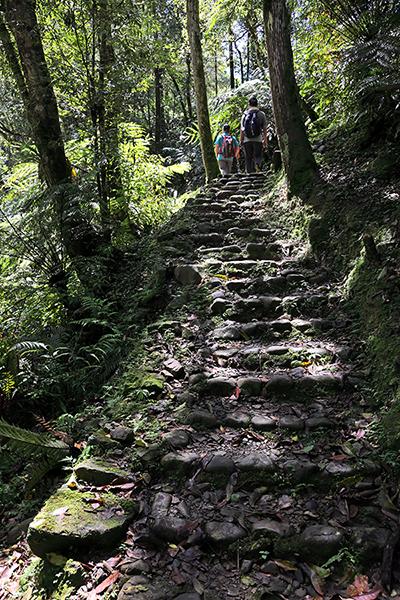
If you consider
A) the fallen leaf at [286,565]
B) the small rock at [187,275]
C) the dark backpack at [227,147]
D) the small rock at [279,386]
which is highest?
the dark backpack at [227,147]

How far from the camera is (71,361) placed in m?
4.83

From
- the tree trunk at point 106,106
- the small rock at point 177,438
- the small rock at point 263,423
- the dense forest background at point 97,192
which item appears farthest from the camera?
the tree trunk at point 106,106

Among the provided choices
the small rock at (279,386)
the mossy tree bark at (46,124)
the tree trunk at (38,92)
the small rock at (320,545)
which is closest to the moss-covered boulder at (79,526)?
the small rock at (320,545)

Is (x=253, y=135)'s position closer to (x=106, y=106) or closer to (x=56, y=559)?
(x=106, y=106)

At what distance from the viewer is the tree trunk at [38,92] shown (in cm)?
552

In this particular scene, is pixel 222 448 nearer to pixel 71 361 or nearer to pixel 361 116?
pixel 71 361

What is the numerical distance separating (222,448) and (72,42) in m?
6.12

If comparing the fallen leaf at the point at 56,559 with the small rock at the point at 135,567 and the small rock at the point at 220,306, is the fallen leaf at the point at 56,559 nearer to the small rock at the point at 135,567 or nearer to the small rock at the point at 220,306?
the small rock at the point at 135,567

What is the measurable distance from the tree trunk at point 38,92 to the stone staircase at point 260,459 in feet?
8.60

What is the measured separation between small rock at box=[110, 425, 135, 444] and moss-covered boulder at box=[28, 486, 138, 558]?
1.92ft

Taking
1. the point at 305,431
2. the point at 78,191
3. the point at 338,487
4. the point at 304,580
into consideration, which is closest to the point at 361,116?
the point at 78,191

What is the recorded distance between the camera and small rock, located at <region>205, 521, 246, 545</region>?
8.06ft

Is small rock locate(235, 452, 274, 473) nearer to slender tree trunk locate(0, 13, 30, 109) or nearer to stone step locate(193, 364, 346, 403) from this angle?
stone step locate(193, 364, 346, 403)

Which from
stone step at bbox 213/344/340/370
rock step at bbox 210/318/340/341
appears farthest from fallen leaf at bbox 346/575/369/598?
rock step at bbox 210/318/340/341
